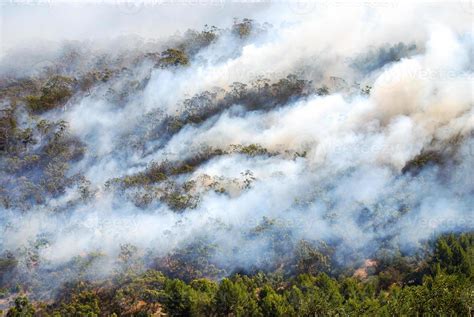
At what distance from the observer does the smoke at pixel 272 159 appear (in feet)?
188

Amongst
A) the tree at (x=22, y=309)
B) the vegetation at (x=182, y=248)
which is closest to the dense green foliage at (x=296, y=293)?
the tree at (x=22, y=309)

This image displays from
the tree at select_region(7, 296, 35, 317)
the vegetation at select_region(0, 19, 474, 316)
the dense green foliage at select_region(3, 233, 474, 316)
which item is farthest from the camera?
the tree at select_region(7, 296, 35, 317)

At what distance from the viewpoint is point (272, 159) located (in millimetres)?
70062

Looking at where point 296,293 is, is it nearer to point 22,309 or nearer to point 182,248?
point 182,248

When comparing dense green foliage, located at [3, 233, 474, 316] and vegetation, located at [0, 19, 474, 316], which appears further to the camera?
vegetation, located at [0, 19, 474, 316]

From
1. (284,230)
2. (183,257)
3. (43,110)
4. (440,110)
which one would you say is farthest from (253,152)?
(43,110)

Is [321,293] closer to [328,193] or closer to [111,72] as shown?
[328,193]

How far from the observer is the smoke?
57.2 meters

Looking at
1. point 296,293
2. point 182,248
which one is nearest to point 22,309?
point 182,248

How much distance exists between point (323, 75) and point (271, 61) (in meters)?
9.38

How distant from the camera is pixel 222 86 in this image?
85625mm

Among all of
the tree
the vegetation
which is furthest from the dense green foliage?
the vegetation

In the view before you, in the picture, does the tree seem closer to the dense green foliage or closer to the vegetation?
the dense green foliage

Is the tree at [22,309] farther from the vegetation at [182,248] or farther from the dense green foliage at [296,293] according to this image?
the vegetation at [182,248]
